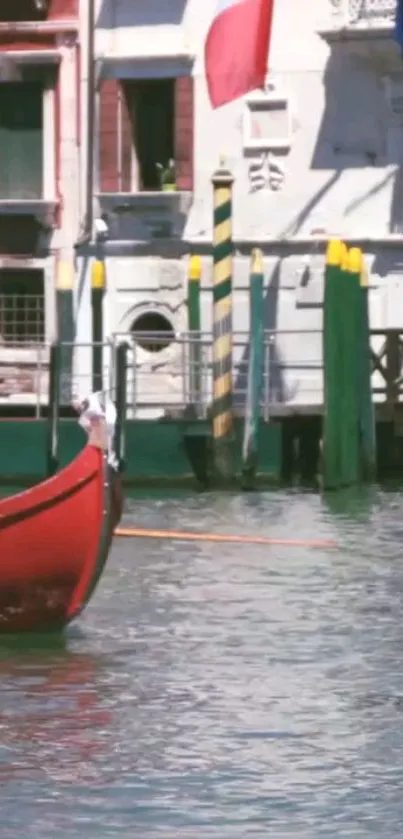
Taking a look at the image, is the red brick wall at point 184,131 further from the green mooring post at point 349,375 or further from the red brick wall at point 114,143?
the green mooring post at point 349,375

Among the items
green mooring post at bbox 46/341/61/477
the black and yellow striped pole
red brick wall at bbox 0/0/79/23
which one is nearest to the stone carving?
red brick wall at bbox 0/0/79/23

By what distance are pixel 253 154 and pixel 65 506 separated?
1529cm

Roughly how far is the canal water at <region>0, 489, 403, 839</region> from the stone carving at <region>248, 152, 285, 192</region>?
387 inches

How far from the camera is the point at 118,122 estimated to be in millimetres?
30531

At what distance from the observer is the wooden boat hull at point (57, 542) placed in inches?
598

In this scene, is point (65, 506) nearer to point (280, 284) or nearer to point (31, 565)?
point (31, 565)

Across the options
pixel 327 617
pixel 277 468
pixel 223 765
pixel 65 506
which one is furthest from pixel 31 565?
pixel 277 468

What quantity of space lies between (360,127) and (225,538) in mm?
9245

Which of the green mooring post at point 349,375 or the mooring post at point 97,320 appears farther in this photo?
the mooring post at point 97,320

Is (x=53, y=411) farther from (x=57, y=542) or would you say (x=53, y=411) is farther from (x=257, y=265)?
(x=57, y=542)

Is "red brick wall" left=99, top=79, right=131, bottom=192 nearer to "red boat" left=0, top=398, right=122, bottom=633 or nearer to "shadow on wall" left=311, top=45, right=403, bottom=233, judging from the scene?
"shadow on wall" left=311, top=45, right=403, bottom=233

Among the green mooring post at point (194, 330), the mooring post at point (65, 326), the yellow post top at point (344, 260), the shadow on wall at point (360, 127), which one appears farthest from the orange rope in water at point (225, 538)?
the shadow on wall at point (360, 127)

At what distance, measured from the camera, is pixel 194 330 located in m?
29.1

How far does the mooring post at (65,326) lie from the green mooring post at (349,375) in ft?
8.29
